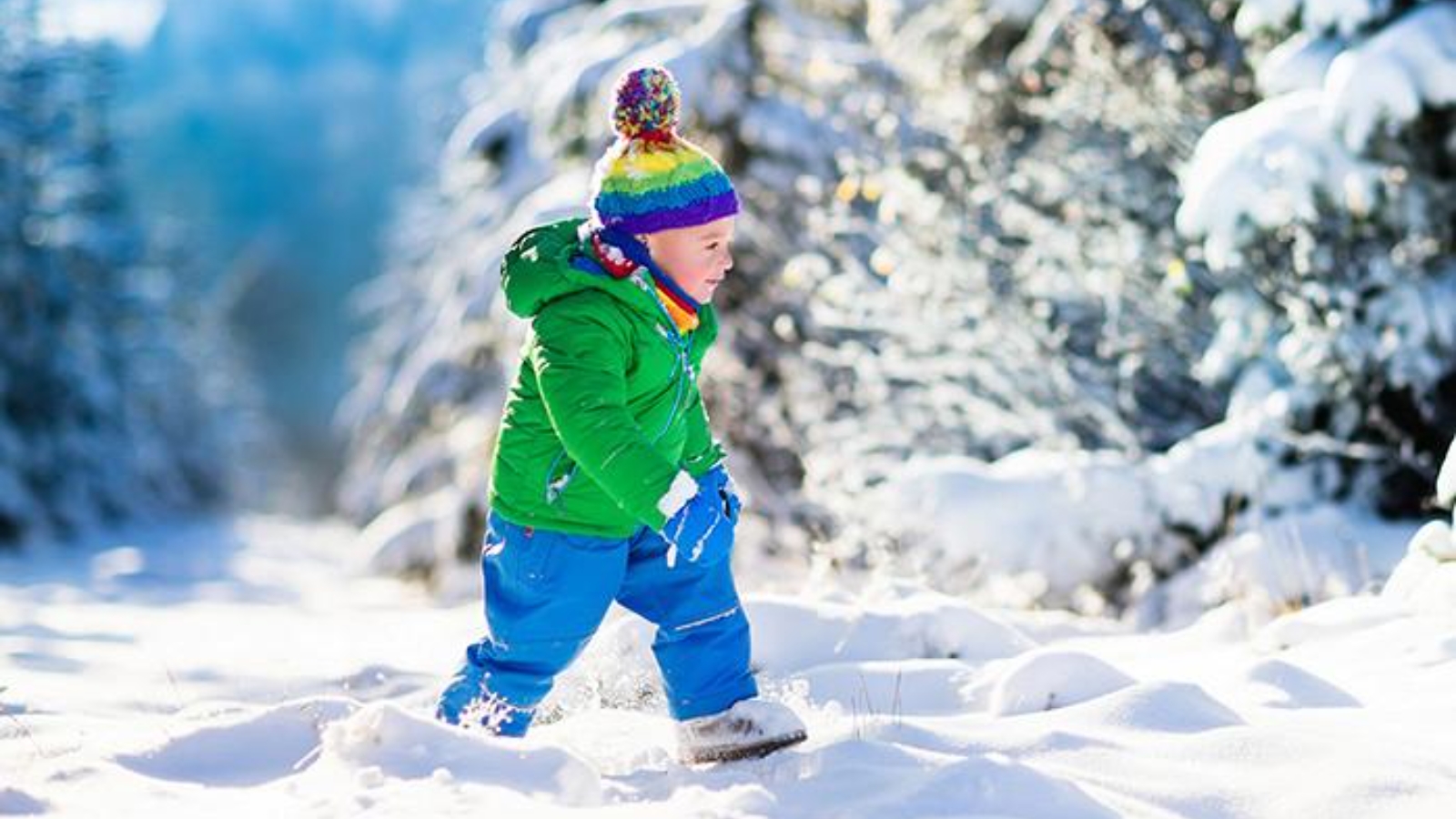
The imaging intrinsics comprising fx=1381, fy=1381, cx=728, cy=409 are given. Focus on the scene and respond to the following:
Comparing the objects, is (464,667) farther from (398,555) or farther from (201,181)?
(201,181)

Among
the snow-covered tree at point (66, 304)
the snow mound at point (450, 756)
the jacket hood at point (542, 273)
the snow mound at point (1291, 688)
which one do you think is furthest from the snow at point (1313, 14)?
the snow-covered tree at point (66, 304)

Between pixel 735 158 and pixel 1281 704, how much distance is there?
7212mm

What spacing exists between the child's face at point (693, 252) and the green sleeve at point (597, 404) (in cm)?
24

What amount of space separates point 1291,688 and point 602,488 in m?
1.88

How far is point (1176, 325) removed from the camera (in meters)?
7.05

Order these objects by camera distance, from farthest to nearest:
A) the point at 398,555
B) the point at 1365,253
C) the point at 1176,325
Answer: the point at 398,555 < the point at 1176,325 < the point at 1365,253

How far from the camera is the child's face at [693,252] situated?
3252mm

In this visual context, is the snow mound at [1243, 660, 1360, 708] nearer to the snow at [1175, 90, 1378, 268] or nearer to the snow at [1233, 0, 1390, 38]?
the snow at [1175, 90, 1378, 268]

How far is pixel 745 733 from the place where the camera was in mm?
3064

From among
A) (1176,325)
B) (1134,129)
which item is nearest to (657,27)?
(1134,129)

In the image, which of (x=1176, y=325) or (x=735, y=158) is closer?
(x=1176, y=325)

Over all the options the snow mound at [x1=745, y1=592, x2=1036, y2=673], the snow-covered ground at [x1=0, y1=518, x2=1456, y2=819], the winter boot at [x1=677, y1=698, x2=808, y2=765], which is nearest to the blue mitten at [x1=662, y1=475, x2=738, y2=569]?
the winter boot at [x1=677, y1=698, x2=808, y2=765]

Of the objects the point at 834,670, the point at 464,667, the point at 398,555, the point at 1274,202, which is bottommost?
the point at 398,555

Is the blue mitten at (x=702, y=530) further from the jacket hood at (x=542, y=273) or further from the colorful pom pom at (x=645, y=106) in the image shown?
the colorful pom pom at (x=645, y=106)
